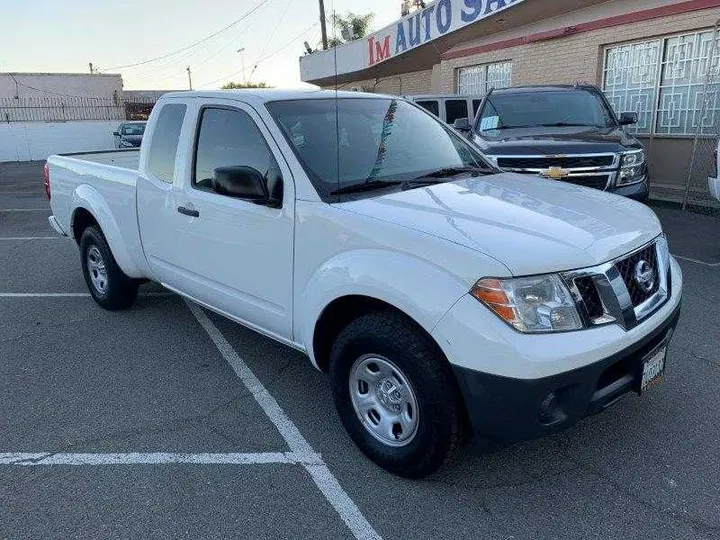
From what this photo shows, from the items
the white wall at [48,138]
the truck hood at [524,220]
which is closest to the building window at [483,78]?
the truck hood at [524,220]

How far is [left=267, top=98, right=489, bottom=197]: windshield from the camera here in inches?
134

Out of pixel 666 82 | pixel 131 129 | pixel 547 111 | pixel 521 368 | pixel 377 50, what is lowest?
pixel 521 368

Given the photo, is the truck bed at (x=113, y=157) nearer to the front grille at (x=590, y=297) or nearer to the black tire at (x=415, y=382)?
the black tire at (x=415, y=382)

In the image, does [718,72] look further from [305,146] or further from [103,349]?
[103,349]

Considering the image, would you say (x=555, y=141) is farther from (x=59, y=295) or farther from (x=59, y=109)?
(x=59, y=109)

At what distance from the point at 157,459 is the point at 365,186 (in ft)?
6.11

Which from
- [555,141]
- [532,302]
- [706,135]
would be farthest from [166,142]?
[706,135]

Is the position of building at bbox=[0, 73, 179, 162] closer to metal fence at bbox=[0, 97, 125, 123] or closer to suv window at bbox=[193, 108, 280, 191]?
metal fence at bbox=[0, 97, 125, 123]

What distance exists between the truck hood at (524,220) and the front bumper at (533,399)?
444 millimetres

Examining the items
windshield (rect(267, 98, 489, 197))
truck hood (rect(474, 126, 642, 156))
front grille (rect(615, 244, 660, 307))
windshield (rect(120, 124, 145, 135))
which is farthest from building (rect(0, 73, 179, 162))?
front grille (rect(615, 244, 660, 307))

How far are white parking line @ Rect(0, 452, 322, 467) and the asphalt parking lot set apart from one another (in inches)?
0.4

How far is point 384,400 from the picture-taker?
3010 mm

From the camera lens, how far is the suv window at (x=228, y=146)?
140 inches

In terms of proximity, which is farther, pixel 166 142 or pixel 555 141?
pixel 555 141
